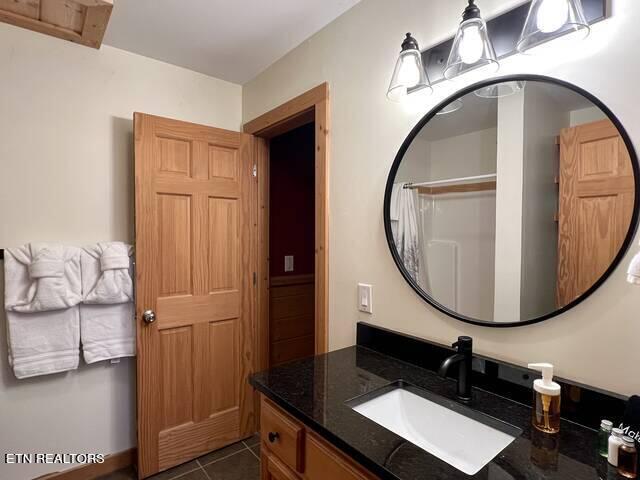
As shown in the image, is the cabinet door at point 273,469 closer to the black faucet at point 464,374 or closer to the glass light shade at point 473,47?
the black faucet at point 464,374

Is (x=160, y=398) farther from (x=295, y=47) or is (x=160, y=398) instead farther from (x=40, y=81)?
(x=295, y=47)

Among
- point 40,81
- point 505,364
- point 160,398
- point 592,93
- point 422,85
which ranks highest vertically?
point 40,81

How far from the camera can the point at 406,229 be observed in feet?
4.44

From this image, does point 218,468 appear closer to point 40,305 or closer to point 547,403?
point 40,305

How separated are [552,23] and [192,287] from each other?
6.41 ft

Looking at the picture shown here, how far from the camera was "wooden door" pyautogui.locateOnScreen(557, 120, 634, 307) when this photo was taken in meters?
0.84

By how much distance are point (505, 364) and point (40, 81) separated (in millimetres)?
2409

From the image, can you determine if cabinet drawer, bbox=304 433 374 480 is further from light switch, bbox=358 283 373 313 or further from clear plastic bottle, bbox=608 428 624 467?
light switch, bbox=358 283 373 313

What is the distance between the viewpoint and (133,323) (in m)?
1.94

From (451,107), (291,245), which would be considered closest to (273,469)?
(451,107)

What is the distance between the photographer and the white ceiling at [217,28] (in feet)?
5.11

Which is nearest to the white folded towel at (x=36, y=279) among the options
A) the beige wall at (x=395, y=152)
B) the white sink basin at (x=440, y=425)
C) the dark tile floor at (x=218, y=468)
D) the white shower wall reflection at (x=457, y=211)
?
the dark tile floor at (x=218, y=468)

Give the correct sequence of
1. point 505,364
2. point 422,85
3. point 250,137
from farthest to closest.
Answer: point 250,137
point 422,85
point 505,364

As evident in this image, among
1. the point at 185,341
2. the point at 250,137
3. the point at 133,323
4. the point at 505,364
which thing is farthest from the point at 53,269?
the point at 505,364
